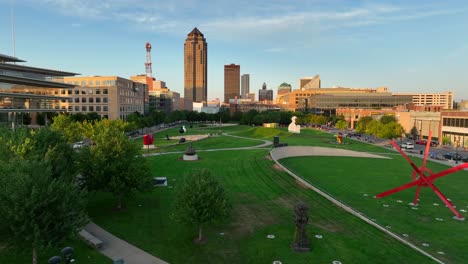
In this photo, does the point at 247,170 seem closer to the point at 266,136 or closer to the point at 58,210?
the point at 58,210

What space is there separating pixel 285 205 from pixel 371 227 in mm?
8207

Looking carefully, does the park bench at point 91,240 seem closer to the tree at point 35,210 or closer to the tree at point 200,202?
the tree at point 35,210

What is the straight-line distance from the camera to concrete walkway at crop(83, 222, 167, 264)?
19.6 meters

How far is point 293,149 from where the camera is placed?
59.7 m

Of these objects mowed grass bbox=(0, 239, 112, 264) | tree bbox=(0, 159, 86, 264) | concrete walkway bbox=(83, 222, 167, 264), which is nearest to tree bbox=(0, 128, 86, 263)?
tree bbox=(0, 159, 86, 264)

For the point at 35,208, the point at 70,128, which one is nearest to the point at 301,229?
the point at 35,208

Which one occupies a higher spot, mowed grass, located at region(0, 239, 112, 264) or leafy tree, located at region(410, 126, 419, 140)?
leafy tree, located at region(410, 126, 419, 140)

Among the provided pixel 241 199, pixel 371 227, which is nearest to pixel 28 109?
pixel 241 199

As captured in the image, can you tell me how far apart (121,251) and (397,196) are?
28.2m

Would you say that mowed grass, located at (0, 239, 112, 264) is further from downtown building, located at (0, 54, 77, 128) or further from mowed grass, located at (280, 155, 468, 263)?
downtown building, located at (0, 54, 77, 128)

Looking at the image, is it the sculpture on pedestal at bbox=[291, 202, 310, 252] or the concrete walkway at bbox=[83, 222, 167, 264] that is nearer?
the concrete walkway at bbox=[83, 222, 167, 264]

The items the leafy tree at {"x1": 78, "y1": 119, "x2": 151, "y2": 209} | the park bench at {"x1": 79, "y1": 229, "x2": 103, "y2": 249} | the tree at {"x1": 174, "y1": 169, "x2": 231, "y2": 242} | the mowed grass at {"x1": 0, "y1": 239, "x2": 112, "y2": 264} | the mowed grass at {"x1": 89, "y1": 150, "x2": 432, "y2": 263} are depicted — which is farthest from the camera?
the leafy tree at {"x1": 78, "y1": 119, "x2": 151, "y2": 209}

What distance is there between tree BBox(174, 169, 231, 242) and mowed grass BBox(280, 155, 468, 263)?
548 inches

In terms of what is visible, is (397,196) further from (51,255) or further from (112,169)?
(51,255)
